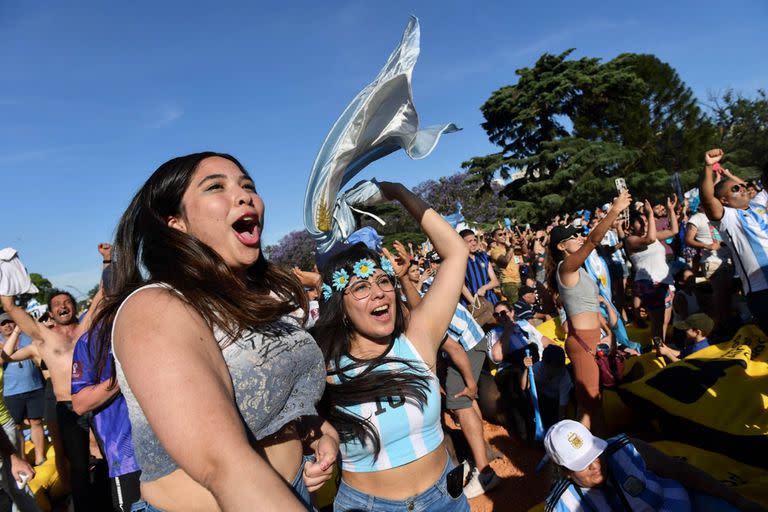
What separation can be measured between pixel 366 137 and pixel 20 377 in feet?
21.4

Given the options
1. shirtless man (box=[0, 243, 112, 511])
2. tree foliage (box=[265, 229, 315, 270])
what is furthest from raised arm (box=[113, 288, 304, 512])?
tree foliage (box=[265, 229, 315, 270])

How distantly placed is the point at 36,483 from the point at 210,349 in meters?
5.71

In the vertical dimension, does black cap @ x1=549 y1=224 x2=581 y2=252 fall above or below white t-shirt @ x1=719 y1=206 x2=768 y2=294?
above

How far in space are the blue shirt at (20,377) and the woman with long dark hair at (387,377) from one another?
565 cm

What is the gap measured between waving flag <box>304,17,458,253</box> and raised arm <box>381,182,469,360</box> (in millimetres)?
301

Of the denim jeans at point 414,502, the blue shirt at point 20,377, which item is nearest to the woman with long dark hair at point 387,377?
the denim jeans at point 414,502

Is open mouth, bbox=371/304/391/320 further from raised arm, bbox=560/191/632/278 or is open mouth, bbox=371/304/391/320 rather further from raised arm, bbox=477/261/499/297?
raised arm, bbox=477/261/499/297

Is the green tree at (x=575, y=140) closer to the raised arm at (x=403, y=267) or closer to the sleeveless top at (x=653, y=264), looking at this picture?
the sleeveless top at (x=653, y=264)

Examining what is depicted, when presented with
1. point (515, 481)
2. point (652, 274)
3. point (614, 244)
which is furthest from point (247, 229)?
point (614, 244)

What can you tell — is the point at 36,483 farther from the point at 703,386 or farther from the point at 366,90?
the point at 703,386

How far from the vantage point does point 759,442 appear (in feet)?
10.9

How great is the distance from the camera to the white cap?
2658 mm

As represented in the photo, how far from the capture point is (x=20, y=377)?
620 cm

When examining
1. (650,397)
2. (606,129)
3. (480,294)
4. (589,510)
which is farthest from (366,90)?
(606,129)
